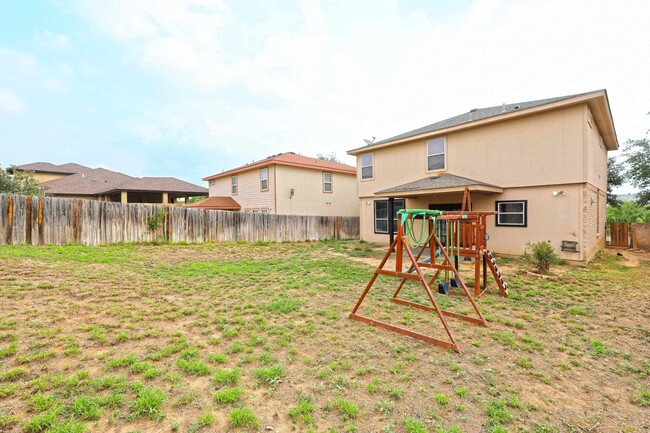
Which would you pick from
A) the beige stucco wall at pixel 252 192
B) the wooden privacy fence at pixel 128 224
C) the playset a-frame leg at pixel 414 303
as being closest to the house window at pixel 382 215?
the wooden privacy fence at pixel 128 224

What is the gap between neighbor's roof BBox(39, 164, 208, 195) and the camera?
24.0 metres

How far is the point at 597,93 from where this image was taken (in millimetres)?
8297

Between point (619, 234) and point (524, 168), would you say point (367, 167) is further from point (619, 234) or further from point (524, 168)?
point (619, 234)

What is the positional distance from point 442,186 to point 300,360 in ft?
29.0

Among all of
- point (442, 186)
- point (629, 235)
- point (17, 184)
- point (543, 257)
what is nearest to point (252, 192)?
point (442, 186)

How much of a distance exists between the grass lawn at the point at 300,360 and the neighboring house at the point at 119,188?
20658mm

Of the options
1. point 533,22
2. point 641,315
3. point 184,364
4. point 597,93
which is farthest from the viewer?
point 533,22

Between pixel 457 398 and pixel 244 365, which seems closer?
pixel 457 398

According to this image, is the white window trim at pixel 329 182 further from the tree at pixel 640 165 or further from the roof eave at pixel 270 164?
the tree at pixel 640 165

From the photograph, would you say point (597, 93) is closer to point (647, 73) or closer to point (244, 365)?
point (647, 73)

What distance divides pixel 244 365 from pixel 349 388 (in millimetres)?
1192

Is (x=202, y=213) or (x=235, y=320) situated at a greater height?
(x=202, y=213)

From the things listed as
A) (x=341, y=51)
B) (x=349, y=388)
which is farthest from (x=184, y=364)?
(x=341, y=51)

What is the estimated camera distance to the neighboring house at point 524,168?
8.88 meters
